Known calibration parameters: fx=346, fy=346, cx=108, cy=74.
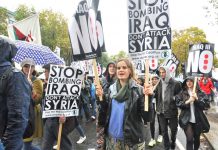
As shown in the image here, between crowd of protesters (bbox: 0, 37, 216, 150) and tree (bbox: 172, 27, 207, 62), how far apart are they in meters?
45.0

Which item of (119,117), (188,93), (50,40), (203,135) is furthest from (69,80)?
(50,40)

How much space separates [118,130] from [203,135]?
599cm

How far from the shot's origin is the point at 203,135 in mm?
9438

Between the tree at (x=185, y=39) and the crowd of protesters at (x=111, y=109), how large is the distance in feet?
148

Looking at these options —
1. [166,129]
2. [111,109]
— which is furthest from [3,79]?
[166,129]

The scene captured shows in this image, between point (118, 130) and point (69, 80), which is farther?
point (69, 80)

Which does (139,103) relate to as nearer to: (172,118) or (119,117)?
(119,117)

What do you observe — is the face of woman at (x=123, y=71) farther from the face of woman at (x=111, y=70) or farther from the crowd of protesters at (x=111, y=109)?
the face of woman at (x=111, y=70)

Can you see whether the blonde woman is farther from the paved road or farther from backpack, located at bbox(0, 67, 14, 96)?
the paved road

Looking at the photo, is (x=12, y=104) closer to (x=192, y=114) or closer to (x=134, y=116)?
(x=134, y=116)

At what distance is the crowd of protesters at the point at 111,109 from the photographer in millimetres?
3107

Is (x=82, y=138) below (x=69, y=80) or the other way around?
below

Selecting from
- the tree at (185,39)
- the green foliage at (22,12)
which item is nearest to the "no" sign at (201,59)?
the tree at (185,39)

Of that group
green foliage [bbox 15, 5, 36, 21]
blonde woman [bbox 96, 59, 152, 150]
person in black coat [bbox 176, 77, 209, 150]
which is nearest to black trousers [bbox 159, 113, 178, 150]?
person in black coat [bbox 176, 77, 209, 150]
